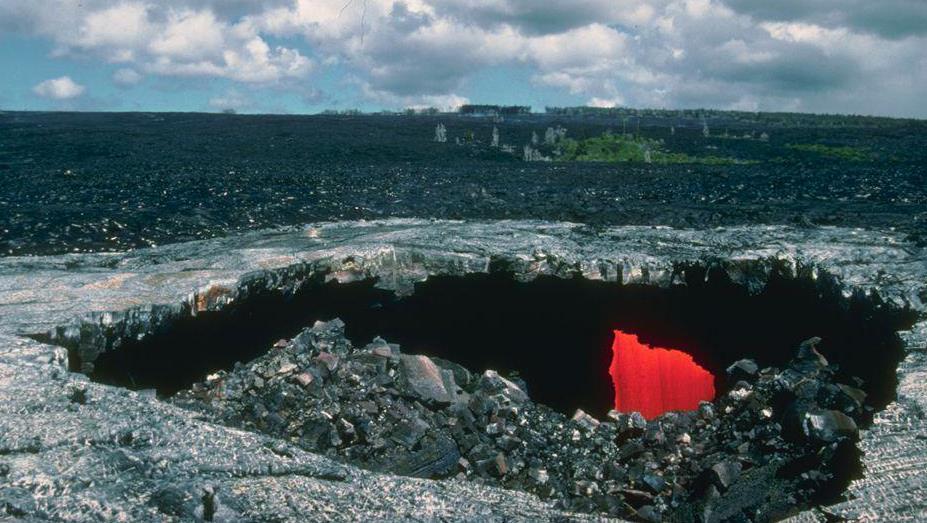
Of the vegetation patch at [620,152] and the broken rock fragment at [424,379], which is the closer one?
the broken rock fragment at [424,379]

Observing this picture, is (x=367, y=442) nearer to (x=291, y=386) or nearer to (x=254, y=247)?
(x=291, y=386)

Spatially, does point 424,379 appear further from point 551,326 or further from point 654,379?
point 654,379

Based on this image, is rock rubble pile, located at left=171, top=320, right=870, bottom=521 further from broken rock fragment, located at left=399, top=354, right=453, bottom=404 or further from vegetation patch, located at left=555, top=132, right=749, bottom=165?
vegetation patch, located at left=555, top=132, right=749, bottom=165

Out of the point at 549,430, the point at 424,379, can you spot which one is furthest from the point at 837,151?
the point at 424,379

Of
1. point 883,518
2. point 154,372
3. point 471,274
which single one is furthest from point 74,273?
point 883,518

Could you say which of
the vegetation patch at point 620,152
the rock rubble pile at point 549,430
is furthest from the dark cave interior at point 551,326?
the vegetation patch at point 620,152

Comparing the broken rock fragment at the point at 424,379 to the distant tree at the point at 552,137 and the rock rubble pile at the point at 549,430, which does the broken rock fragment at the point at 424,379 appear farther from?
the distant tree at the point at 552,137
